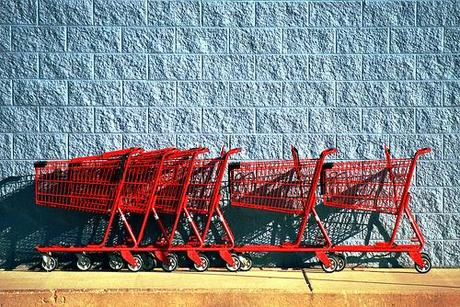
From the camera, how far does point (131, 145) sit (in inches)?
344

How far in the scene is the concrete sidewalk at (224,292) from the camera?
7270 millimetres

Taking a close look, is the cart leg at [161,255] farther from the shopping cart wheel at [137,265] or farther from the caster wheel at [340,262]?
the caster wheel at [340,262]

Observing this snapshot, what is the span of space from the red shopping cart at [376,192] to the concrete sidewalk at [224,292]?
521 mm

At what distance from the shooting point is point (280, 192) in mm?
8438

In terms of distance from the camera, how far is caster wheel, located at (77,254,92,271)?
837 centimetres

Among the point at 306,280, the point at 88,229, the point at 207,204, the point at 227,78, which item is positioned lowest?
the point at 306,280

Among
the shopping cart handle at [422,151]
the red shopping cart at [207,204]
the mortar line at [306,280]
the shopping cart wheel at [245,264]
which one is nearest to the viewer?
the mortar line at [306,280]

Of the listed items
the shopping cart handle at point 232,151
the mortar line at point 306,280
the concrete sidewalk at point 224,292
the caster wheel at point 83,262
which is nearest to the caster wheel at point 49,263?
the caster wheel at point 83,262

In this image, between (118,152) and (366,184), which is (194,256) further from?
(366,184)

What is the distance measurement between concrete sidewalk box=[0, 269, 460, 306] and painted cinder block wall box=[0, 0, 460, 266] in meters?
1.30

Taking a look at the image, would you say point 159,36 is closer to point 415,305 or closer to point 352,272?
point 352,272

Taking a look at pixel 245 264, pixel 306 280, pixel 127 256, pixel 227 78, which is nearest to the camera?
pixel 306 280

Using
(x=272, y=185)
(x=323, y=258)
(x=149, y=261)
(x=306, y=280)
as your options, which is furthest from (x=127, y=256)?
(x=323, y=258)

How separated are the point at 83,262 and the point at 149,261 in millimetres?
732
